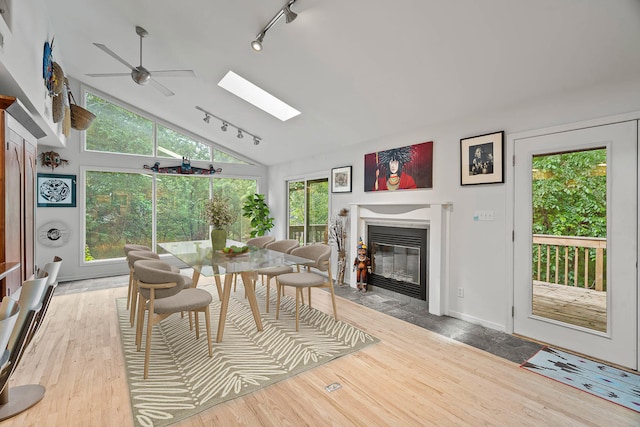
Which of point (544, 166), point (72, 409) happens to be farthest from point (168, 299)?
point (544, 166)

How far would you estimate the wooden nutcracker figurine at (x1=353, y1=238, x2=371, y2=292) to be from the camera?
181 inches

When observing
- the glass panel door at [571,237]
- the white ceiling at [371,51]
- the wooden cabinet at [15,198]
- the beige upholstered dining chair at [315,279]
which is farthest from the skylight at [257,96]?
the glass panel door at [571,237]

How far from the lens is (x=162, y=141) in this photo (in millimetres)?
6242

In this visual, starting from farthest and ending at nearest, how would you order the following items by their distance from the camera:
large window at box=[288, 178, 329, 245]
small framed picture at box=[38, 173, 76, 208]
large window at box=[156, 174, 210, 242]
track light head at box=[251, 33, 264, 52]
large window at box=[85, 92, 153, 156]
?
large window at box=[156, 174, 210, 242] → large window at box=[288, 178, 329, 245] → large window at box=[85, 92, 153, 156] → small framed picture at box=[38, 173, 76, 208] → track light head at box=[251, 33, 264, 52]

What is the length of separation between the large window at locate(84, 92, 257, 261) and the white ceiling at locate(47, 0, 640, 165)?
121cm

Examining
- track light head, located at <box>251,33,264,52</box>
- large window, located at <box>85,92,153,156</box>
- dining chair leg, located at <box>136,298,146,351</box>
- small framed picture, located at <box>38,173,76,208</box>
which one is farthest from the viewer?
large window, located at <box>85,92,153,156</box>

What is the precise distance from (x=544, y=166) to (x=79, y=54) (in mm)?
6301

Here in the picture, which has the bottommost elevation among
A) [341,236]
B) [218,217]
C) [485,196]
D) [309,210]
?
[341,236]

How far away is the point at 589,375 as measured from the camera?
7.53 ft

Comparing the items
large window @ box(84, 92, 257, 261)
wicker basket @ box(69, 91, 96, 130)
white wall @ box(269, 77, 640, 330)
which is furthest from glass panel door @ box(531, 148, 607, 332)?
large window @ box(84, 92, 257, 261)

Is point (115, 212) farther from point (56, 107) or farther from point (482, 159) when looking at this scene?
point (482, 159)

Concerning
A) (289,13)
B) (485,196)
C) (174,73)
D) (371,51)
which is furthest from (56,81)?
(485,196)

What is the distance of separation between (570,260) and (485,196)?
37.0 inches

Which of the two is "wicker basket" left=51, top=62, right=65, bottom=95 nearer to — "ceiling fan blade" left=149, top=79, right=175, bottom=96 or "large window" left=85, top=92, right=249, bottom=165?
"ceiling fan blade" left=149, top=79, right=175, bottom=96
